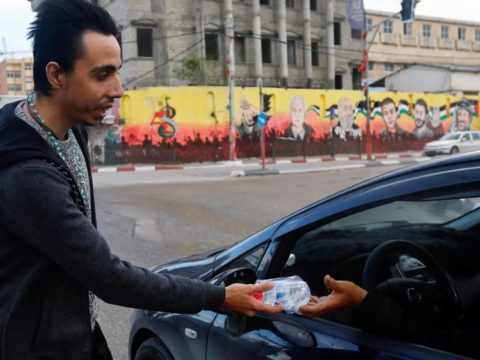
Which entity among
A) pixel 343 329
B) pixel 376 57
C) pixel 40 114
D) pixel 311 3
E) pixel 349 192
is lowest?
pixel 343 329

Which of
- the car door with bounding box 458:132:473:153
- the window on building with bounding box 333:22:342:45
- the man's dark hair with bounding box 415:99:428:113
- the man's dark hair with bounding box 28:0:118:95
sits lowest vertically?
the car door with bounding box 458:132:473:153

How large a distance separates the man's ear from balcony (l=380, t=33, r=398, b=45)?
147 ft

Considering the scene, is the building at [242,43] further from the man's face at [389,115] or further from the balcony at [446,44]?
the balcony at [446,44]

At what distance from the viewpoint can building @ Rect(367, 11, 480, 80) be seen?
42.3 meters

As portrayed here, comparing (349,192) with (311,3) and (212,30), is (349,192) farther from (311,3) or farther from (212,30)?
(311,3)

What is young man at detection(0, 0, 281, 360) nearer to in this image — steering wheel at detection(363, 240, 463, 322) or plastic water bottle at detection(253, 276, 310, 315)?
plastic water bottle at detection(253, 276, 310, 315)

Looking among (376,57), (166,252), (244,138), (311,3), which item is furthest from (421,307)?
(376,57)

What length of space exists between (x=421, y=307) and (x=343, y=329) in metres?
0.29

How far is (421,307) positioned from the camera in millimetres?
1633

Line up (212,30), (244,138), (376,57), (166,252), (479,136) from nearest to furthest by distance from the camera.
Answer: (166,252) → (479,136) → (244,138) → (212,30) → (376,57)

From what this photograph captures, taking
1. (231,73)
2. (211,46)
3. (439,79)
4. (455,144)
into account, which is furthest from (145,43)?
(439,79)

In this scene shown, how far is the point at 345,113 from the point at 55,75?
30.0m

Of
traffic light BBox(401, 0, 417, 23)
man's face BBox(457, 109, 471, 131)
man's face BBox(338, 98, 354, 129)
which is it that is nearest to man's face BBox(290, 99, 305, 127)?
man's face BBox(338, 98, 354, 129)

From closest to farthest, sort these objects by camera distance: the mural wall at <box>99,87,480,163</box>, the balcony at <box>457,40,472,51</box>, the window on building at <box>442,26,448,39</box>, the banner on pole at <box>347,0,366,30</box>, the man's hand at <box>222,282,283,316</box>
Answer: the man's hand at <box>222,282,283,316</box> < the banner on pole at <box>347,0,366,30</box> < the mural wall at <box>99,87,480,163</box> < the window on building at <box>442,26,448,39</box> < the balcony at <box>457,40,472,51</box>
